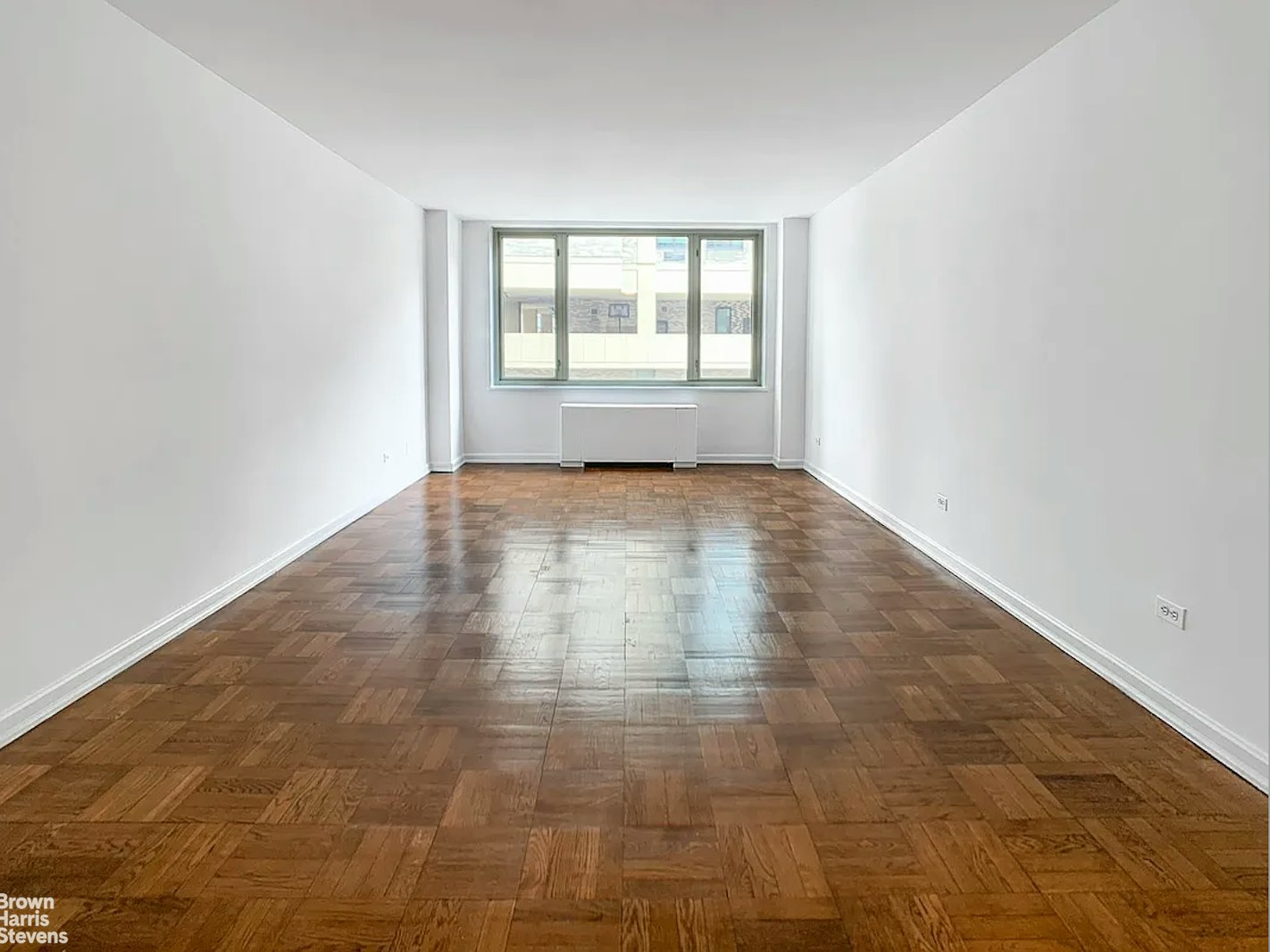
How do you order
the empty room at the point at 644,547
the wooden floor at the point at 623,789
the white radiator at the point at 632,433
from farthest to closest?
the white radiator at the point at 632,433, the empty room at the point at 644,547, the wooden floor at the point at 623,789

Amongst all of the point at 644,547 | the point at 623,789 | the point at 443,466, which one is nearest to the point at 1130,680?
the point at 623,789

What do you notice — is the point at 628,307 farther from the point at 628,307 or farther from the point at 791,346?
the point at 791,346

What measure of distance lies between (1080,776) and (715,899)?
4.08 ft

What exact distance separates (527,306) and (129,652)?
23.4 ft

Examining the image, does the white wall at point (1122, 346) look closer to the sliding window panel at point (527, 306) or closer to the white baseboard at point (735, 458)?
the white baseboard at point (735, 458)

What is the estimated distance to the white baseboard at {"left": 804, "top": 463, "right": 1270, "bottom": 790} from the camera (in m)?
2.80

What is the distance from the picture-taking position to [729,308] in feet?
34.3

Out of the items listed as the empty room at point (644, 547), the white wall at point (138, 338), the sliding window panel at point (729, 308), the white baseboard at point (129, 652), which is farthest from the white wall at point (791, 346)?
the white baseboard at point (129, 652)

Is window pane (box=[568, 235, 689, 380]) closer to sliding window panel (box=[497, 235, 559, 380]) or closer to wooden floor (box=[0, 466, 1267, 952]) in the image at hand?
sliding window panel (box=[497, 235, 559, 380])

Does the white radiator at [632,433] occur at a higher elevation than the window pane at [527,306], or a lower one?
lower

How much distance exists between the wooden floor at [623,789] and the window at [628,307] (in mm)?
5997

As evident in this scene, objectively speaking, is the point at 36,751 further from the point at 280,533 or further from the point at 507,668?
the point at 280,533

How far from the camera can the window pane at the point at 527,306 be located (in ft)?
33.9

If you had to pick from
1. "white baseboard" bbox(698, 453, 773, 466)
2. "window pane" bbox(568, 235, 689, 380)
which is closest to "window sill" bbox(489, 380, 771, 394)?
"window pane" bbox(568, 235, 689, 380)
